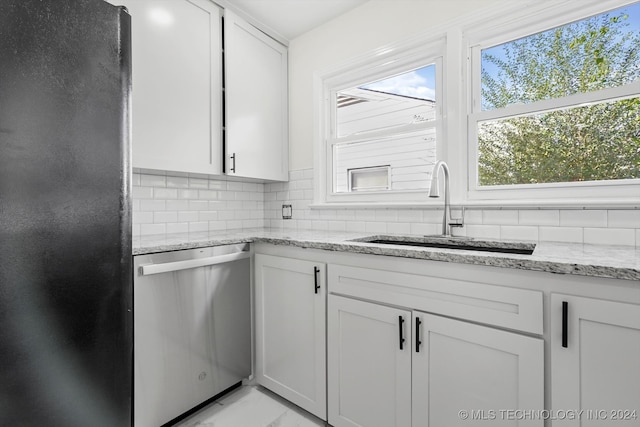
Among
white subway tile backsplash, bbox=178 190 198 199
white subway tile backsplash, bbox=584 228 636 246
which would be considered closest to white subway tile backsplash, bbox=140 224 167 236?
white subway tile backsplash, bbox=178 190 198 199

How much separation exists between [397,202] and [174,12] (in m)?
1.77

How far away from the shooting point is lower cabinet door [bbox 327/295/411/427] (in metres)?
1.30

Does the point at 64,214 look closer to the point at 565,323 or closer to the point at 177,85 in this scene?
the point at 565,323

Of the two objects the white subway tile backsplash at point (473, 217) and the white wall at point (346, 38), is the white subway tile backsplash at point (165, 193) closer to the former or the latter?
the white wall at point (346, 38)

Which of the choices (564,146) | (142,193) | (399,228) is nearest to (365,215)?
(399,228)

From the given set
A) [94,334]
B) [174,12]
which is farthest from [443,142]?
[94,334]

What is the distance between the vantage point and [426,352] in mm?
1233

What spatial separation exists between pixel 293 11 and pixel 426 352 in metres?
2.34

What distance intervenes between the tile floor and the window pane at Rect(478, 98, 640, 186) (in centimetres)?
166

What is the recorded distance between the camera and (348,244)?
1.46 metres

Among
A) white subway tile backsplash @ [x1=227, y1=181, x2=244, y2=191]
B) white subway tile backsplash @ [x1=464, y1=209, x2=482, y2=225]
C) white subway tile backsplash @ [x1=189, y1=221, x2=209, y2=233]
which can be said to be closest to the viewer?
white subway tile backsplash @ [x1=464, y1=209, x2=482, y2=225]

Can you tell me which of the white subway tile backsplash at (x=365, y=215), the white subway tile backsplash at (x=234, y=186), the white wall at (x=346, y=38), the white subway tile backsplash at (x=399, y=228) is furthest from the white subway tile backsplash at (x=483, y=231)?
the white subway tile backsplash at (x=234, y=186)

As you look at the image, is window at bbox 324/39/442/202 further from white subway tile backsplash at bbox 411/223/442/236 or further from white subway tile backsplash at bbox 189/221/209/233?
white subway tile backsplash at bbox 189/221/209/233

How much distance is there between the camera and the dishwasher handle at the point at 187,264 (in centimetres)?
144
